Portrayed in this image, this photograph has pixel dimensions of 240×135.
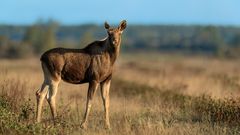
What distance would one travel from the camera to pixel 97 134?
13.4 meters

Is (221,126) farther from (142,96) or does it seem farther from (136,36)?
(136,36)

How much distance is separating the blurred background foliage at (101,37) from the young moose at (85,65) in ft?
182

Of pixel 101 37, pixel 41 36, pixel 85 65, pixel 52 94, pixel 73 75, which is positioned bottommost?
pixel 101 37

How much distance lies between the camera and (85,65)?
14.6 metres

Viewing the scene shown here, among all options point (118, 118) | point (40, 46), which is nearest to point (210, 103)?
point (118, 118)

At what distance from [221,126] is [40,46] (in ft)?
221

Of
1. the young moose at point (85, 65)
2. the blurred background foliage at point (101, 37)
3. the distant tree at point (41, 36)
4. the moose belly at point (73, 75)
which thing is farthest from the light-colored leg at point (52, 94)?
the distant tree at point (41, 36)

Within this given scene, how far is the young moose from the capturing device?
14500mm

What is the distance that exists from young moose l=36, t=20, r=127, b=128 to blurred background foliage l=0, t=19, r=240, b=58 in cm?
5561

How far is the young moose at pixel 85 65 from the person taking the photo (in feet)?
47.6

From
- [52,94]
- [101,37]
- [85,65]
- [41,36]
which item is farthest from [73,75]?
[101,37]

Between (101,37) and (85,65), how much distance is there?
4624 inches

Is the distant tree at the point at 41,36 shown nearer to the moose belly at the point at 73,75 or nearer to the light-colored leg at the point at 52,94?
the light-colored leg at the point at 52,94

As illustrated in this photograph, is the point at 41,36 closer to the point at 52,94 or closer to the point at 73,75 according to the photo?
the point at 52,94
